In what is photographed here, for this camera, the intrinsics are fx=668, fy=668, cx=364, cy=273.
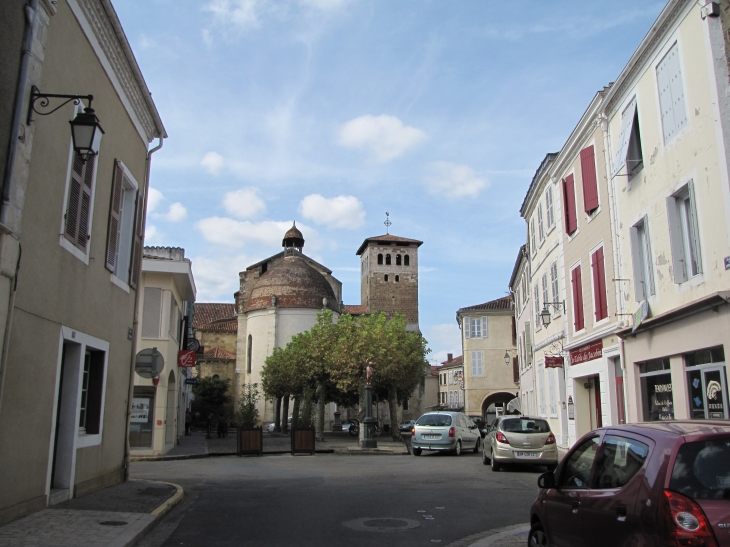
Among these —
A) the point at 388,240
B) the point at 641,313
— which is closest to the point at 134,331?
the point at 641,313

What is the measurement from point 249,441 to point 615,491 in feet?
65.5

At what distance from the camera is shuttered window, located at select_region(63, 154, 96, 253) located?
9.73 m

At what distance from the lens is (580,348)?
1914 cm

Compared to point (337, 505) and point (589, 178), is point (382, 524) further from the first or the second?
point (589, 178)

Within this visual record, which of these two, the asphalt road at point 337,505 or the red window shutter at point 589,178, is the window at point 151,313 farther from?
the red window shutter at point 589,178

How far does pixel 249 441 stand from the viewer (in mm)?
23125

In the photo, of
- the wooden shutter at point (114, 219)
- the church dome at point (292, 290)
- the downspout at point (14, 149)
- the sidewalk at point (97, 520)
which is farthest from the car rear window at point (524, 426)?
the church dome at point (292, 290)

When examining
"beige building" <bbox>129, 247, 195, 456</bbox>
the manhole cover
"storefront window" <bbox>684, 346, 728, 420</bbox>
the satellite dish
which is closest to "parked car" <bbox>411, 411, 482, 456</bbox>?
"beige building" <bbox>129, 247, 195, 456</bbox>

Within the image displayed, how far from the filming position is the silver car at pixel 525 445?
16234mm

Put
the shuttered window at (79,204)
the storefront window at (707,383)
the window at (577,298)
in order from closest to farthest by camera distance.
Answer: the shuttered window at (79,204) < the storefront window at (707,383) < the window at (577,298)

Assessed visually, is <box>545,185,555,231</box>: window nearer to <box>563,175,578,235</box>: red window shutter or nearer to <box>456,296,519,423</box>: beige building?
<box>563,175,578,235</box>: red window shutter

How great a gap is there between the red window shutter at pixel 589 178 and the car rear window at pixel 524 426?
5.71 meters

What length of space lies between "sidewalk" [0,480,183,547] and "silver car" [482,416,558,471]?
8.19 m

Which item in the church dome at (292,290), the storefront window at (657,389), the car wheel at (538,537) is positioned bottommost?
the car wheel at (538,537)
